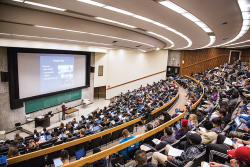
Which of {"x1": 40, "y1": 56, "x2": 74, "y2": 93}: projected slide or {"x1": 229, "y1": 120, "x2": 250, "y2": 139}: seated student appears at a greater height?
{"x1": 40, "y1": 56, "x2": 74, "y2": 93}: projected slide

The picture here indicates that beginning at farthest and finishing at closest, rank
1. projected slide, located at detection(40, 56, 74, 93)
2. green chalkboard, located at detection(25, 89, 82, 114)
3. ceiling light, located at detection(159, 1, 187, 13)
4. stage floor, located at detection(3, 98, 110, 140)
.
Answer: projected slide, located at detection(40, 56, 74, 93) < green chalkboard, located at detection(25, 89, 82, 114) < stage floor, located at detection(3, 98, 110, 140) < ceiling light, located at detection(159, 1, 187, 13)

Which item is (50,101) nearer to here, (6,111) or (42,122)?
(42,122)

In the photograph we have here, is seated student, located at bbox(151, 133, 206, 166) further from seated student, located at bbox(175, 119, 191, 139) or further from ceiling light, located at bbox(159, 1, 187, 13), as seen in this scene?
ceiling light, located at bbox(159, 1, 187, 13)

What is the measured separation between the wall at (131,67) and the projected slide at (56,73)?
190 inches

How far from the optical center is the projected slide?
1139 cm

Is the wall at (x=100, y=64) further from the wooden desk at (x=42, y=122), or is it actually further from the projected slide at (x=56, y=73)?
the wooden desk at (x=42, y=122)

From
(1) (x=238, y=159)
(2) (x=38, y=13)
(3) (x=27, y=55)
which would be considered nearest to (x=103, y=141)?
(1) (x=238, y=159)

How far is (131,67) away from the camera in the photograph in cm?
2009

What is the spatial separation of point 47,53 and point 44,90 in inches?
108

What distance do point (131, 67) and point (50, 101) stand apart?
10.9m

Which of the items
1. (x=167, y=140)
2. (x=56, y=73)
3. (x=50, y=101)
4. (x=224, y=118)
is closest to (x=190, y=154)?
(x=167, y=140)

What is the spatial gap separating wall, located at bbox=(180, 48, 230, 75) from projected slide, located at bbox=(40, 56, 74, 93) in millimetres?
18066

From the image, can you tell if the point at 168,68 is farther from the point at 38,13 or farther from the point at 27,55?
Result: the point at 38,13

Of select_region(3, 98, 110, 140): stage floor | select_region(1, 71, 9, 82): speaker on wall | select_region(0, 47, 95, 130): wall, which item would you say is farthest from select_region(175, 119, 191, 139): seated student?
select_region(0, 47, 95, 130): wall
